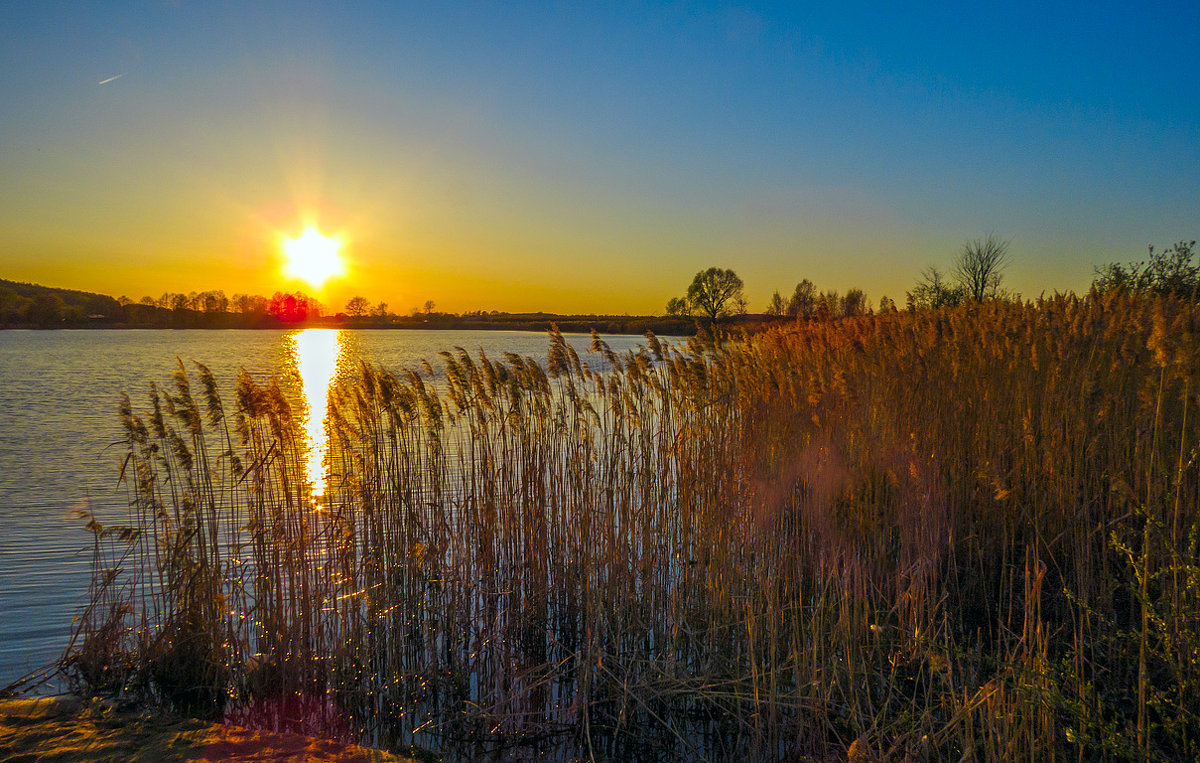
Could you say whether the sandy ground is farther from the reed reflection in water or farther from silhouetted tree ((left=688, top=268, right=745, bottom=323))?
silhouetted tree ((left=688, top=268, right=745, bottom=323))

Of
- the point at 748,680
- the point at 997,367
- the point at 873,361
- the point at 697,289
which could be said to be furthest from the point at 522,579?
the point at 697,289

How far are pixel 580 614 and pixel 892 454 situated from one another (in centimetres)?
280

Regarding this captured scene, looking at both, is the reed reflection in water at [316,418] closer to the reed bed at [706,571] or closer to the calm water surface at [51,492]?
the calm water surface at [51,492]

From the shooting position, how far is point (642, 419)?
Result: 5.63 m

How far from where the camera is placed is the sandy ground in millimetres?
2893

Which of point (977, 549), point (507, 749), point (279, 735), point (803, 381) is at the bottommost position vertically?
point (507, 749)

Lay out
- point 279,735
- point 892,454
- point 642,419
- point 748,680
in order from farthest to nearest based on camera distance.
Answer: point 642,419
point 892,454
point 748,680
point 279,735

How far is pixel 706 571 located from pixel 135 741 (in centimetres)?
324

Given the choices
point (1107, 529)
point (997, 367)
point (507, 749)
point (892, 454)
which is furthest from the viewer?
point (997, 367)

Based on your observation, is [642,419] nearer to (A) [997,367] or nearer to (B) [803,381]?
(B) [803,381]

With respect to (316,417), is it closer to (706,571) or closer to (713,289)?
(706,571)

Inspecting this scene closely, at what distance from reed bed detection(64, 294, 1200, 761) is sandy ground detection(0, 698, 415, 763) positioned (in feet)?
1.44

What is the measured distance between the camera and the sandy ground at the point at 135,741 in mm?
2893

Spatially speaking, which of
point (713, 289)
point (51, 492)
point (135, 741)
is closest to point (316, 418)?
point (51, 492)
